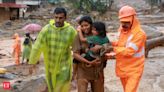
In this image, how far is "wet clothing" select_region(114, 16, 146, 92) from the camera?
190 inches

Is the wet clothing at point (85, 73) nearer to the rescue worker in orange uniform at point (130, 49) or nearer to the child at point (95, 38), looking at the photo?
the child at point (95, 38)

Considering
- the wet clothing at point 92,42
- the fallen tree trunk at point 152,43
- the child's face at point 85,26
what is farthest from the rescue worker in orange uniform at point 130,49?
the fallen tree trunk at point 152,43

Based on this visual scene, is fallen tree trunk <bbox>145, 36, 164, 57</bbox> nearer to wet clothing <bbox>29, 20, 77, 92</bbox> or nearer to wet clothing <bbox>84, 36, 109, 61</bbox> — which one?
wet clothing <bbox>29, 20, 77, 92</bbox>

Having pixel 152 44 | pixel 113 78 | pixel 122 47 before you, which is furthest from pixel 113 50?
pixel 152 44

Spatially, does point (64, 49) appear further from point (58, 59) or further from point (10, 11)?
point (10, 11)

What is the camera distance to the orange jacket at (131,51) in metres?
4.82

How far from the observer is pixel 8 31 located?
34562 mm

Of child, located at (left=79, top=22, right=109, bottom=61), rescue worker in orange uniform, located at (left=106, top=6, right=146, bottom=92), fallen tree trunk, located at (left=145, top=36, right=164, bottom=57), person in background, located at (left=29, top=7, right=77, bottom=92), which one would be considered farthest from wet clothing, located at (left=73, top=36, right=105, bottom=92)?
fallen tree trunk, located at (left=145, top=36, right=164, bottom=57)

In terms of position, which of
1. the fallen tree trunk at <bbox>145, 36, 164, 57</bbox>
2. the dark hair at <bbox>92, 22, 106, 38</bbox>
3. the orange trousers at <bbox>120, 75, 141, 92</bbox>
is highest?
the dark hair at <bbox>92, 22, 106, 38</bbox>

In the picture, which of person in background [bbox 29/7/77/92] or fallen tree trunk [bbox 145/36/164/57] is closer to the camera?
person in background [bbox 29/7/77/92]

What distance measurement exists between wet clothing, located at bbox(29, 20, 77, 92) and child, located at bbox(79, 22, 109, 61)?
1.59ft

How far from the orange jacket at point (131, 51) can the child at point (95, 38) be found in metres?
0.21

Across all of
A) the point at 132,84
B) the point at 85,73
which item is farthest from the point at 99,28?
the point at 132,84

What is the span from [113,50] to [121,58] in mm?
144
